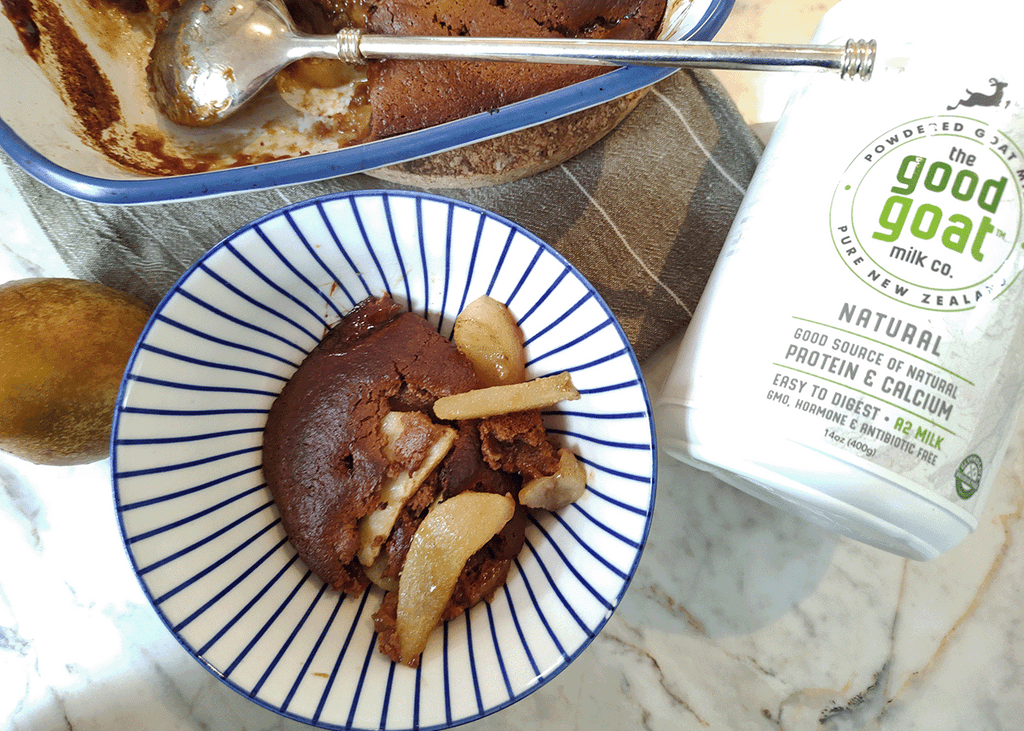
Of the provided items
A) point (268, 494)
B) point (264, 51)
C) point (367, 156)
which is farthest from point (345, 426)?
point (264, 51)

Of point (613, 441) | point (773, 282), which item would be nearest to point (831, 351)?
point (773, 282)

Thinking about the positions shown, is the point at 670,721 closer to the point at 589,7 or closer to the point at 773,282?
the point at 773,282

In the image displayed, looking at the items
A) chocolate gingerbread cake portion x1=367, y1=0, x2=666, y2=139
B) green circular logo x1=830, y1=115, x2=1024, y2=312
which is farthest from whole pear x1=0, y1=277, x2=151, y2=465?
green circular logo x1=830, y1=115, x2=1024, y2=312

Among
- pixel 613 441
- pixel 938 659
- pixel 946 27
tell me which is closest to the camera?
pixel 946 27

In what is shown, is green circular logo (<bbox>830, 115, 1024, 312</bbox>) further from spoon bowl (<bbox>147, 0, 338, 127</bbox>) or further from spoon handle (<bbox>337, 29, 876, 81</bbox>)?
spoon bowl (<bbox>147, 0, 338, 127</bbox>)

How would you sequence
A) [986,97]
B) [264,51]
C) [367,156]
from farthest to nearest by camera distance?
[264,51]
[367,156]
[986,97]

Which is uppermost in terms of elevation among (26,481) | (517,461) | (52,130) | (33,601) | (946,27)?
(946,27)

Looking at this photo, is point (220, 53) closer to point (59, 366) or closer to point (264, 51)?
point (264, 51)
